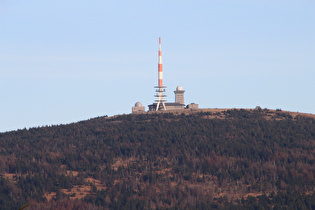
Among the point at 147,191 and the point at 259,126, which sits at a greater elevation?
the point at 259,126

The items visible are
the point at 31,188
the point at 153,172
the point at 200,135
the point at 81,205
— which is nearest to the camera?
the point at 81,205

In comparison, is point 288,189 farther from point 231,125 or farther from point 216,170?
point 231,125

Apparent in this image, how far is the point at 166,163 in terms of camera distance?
5492 inches

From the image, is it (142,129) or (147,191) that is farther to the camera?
(142,129)

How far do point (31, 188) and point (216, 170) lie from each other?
160 feet

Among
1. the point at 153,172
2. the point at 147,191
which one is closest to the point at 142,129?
the point at 153,172

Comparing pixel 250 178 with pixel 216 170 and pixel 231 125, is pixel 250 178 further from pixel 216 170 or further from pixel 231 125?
pixel 231 125

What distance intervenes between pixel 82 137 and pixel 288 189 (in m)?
73.6

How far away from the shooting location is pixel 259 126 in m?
168

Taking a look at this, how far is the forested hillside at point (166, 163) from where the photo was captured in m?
116

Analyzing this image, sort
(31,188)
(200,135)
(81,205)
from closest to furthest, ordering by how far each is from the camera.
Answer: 1. (81,205)
2. (31,188)
3. (200,135)

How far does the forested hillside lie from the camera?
116312 mm

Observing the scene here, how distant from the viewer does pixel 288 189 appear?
121 m

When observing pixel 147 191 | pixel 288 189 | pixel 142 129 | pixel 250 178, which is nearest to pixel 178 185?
pixel 147 191
